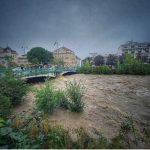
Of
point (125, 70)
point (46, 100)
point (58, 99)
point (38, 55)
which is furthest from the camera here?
point (38, 55)

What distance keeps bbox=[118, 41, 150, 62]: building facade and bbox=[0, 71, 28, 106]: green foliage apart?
37821mm

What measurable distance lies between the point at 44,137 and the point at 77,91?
377 cm

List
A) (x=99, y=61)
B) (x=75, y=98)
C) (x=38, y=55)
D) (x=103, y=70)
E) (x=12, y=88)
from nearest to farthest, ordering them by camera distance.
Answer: (x=75, y=98), (x=12, y=88), (x=103, y=70), (x=38, y=55), (x=99, y=61)

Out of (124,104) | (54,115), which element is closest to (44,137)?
(54,115)

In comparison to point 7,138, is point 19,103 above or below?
below

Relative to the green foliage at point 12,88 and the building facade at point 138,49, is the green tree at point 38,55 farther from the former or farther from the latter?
the green foliage at point 12,88

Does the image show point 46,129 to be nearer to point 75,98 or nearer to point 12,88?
point 75,98

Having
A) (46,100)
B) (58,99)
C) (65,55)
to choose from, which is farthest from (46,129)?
(65,55)

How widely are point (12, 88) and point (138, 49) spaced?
45769 mm

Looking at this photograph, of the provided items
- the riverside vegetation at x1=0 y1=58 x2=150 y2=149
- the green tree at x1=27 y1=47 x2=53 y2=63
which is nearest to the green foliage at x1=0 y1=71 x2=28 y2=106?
the riverside vegetation at x1=0 y1=58 x2=150 y2=149

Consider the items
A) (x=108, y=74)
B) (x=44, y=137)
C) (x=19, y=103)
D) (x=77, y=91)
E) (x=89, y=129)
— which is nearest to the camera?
(x=44, y=137)

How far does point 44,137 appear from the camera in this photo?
444cm

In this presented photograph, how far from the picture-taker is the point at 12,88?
8453mm

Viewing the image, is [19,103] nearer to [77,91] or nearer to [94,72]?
[77,91]
